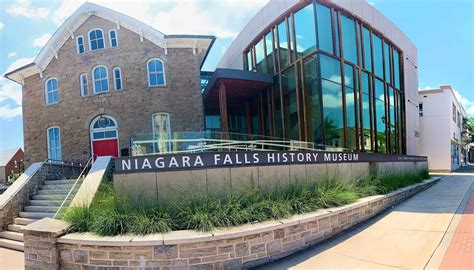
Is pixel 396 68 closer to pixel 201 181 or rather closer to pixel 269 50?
pixel 269 50

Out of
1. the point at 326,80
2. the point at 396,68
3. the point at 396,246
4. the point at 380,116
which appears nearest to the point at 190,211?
the point at 396,246

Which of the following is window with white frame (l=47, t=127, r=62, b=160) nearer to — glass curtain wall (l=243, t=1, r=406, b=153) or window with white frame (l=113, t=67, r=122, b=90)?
window with white frame (l=113, t=67, r=122, b=90)

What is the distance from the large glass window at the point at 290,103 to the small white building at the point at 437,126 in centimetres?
2087

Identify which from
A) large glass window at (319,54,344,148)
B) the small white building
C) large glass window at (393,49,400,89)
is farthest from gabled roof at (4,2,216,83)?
the small white building

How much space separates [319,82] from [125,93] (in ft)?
35.0

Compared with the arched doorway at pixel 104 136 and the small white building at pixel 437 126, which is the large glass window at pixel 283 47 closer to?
the arched doorway at pixel 104 136

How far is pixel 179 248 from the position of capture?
4.88 meters

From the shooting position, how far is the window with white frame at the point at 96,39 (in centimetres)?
1758

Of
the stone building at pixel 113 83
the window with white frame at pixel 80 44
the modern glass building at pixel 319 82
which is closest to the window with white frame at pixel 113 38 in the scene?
the stone building at pixel 113 83

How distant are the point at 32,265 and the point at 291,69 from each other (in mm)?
13023

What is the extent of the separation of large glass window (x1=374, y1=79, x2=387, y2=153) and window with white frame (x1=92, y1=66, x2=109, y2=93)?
15737 mm

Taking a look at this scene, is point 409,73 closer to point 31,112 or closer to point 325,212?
point 325,212

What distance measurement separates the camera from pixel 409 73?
22.5m

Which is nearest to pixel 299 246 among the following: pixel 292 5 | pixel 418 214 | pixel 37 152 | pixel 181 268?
pixel 181 268
